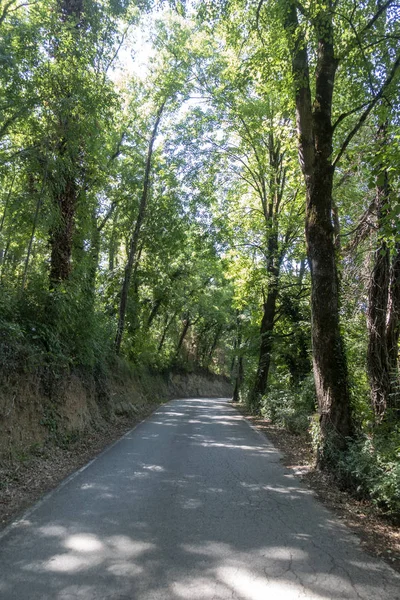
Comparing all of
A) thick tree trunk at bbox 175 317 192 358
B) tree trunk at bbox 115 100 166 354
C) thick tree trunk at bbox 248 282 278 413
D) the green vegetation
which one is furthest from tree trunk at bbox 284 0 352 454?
thick tree trunk at bbox 175 317 192 358

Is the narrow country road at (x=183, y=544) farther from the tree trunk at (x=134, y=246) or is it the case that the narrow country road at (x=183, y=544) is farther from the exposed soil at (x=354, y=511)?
the tree trunk at (x=134, y=246)

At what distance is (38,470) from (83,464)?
45.2 inches

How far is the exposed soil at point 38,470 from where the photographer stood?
5848 millimetres

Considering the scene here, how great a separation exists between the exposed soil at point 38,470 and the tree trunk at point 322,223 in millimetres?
4882

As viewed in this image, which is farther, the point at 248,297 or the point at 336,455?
the point at 248,297

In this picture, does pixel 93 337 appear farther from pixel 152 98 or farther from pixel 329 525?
pixel 152 98

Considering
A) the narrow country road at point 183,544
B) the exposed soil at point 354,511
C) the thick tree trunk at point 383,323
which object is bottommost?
the narrow country road at point 183,544

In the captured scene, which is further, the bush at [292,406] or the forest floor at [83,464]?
the bush at [292,406]

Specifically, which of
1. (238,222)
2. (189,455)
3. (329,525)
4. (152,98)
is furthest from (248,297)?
(329,525)

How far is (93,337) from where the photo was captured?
12500 mm

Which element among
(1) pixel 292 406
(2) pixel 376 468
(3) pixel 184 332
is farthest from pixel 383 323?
(3) pixel 184 332

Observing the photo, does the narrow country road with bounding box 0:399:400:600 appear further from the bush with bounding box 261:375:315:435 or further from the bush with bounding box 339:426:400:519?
the bush with bounding box 261:375:315:435

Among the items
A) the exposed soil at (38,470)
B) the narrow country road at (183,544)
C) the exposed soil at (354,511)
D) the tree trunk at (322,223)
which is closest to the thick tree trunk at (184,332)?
the exposed soil at (38,470)

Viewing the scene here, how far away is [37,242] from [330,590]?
13638 mm
